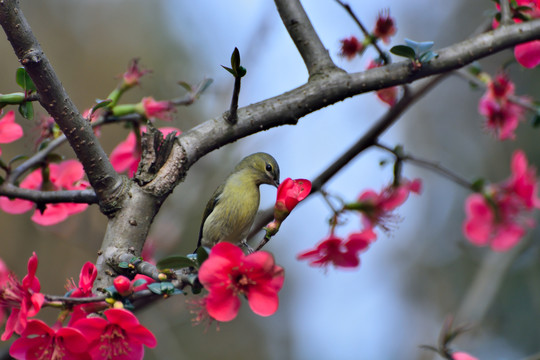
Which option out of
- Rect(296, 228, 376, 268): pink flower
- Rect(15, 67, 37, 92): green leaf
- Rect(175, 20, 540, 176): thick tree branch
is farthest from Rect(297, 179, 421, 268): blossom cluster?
Rect(15, 67, 37, 92): green leaf

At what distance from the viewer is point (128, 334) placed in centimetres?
103

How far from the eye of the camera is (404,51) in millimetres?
1343

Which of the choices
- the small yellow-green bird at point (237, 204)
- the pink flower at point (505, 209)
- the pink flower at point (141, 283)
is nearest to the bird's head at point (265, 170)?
the small yellow-green bird at point (237, 204)

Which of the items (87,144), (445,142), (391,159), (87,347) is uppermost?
(445,142)

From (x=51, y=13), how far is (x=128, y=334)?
8927 millimetres

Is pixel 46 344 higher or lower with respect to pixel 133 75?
lower

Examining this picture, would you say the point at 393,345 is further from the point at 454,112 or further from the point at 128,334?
the point at 128,334

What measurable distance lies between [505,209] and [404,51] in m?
1.27

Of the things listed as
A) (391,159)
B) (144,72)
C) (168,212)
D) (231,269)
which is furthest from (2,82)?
(231,269)

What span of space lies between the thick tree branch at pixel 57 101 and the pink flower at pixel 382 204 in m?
0.89

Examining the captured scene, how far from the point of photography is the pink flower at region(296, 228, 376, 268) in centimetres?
154

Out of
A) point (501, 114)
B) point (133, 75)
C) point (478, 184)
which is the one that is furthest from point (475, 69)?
point (133, 75)

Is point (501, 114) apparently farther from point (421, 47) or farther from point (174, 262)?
point (174, 262)

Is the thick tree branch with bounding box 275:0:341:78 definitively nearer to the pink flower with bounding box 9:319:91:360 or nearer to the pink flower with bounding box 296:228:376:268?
the pink flower with bounding box 296:228:376:268
